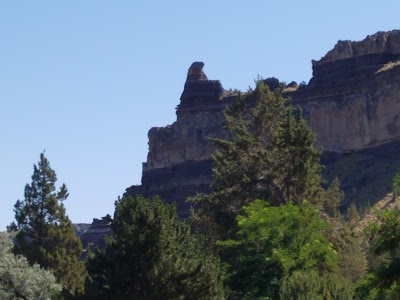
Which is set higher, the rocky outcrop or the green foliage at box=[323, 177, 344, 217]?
the rocky outcrop

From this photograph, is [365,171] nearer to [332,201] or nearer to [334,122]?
[334,122]

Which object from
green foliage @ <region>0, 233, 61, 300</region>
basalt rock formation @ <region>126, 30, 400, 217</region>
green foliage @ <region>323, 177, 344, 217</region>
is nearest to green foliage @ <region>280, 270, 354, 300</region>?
green foliage @ <region>0, 233, 61, 300</region>

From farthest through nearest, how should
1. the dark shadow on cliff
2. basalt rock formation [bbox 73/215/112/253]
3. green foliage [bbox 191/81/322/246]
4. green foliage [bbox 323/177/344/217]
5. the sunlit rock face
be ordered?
basalt rock formation [bbox 73/215/112/253], the sunlit rock face, the dark shadow on cliff, green foliage [bbox 323/177/344/217], green foliage [bbox 191/81/322/246]

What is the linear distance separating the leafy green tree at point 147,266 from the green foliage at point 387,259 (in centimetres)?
1971

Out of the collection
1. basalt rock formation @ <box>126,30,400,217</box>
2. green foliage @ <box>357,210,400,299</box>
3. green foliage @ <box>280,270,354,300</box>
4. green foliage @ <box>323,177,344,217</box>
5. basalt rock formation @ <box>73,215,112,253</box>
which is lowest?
green foliage @ <box>280,270,354,300</box>

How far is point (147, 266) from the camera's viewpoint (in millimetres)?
37094

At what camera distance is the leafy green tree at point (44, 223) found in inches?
2144

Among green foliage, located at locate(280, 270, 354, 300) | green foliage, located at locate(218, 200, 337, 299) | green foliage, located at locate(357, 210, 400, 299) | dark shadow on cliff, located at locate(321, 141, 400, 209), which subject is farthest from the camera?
dark shadow on cliff, located at locate(321, 141, 400, 209)

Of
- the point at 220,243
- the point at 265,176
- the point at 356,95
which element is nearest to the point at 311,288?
the point at 220,243

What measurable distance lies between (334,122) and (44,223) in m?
85.8

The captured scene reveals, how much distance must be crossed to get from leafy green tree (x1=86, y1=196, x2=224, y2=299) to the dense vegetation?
3 cm

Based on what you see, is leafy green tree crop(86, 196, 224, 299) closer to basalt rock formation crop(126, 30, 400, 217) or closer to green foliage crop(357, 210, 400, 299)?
green foliage crop(357, 210, 400, 299)

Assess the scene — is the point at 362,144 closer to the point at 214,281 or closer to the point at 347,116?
the point at 347,116

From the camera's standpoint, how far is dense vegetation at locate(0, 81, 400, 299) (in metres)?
37.1
